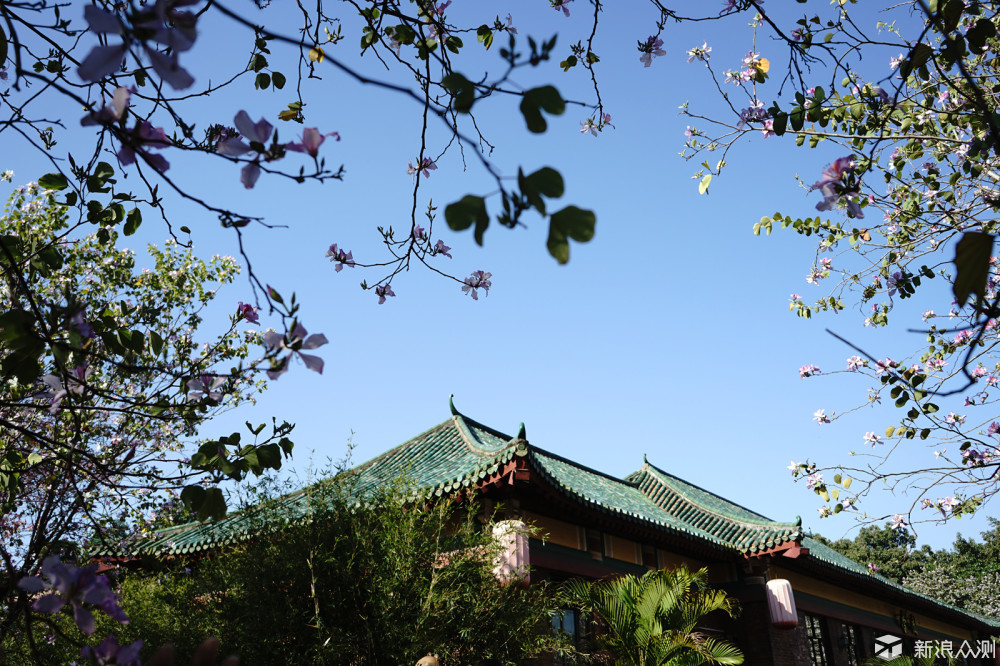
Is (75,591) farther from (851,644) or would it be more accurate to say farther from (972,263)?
(851,644)

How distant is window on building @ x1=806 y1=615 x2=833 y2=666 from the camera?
13.6 meters

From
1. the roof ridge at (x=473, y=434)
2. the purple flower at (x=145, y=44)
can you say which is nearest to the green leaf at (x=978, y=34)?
the purple flower at (x=145, y=44)

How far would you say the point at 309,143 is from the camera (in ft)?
4.95

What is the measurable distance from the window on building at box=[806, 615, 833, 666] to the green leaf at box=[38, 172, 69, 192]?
47.8ft

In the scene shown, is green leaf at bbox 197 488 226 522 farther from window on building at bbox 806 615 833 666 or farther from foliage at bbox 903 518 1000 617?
foliage at bbox 903 518 1000 617

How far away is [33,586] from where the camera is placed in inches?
58.4

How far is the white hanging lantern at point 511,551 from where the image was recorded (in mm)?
6613

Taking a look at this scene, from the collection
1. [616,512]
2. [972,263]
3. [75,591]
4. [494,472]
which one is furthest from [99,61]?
[616,512]

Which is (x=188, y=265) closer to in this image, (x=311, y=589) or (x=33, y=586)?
(x=311, y=589)

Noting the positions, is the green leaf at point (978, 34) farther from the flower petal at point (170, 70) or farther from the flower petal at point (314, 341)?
the flower petal at point (170, 70)

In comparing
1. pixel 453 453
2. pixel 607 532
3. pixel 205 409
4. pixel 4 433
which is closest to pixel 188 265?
pixel 4 433

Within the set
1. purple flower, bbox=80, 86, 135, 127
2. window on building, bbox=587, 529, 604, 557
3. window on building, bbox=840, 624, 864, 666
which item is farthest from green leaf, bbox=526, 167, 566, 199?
window on building, bbox=840, 624, 864, 666

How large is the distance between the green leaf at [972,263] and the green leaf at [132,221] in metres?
2.63

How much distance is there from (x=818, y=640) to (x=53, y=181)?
50.3ft
